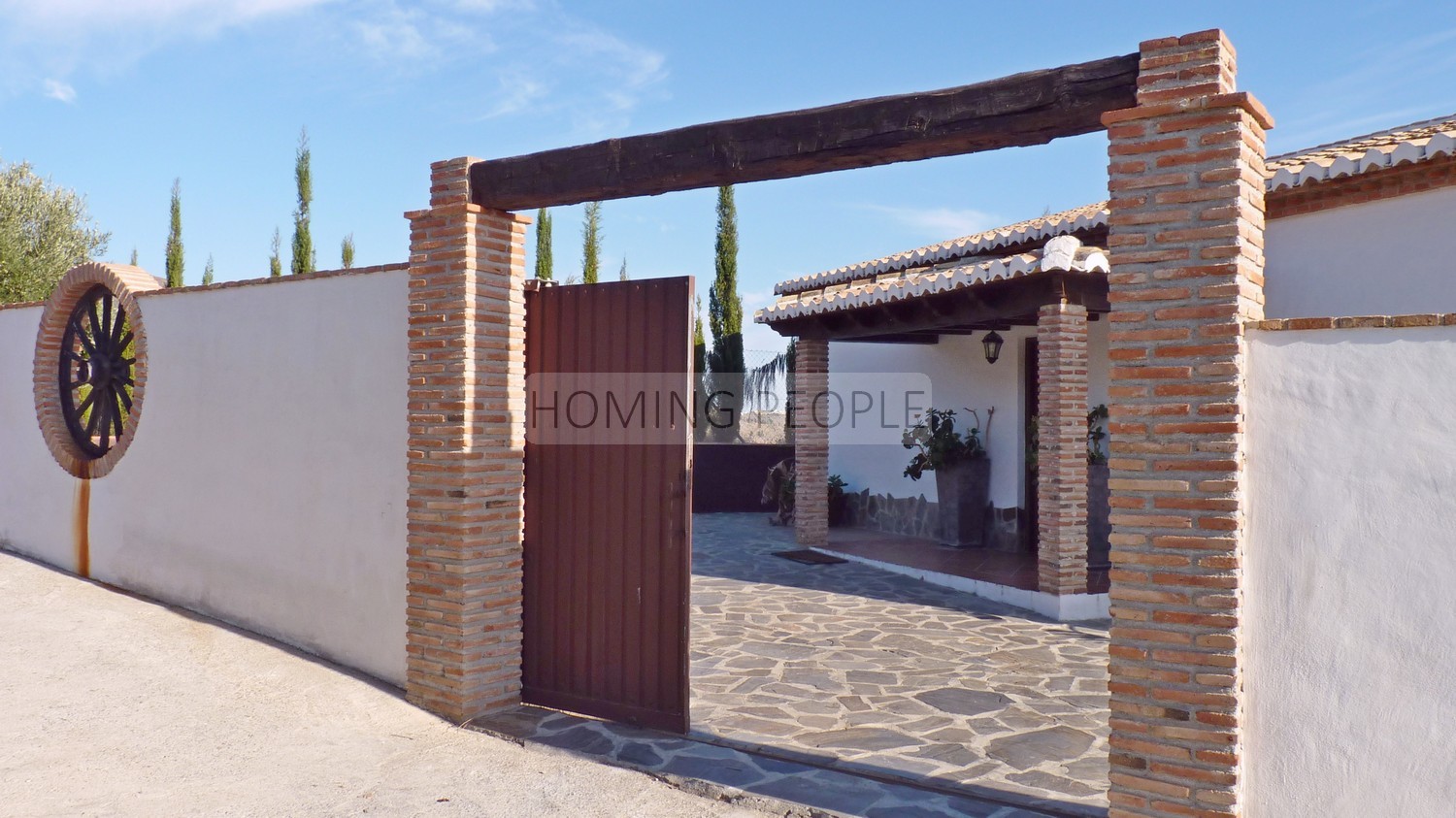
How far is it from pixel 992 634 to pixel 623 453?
3.81m

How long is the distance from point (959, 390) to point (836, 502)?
8.89 feet

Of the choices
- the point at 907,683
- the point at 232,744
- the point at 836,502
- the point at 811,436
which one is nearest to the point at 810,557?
the point at 811,436

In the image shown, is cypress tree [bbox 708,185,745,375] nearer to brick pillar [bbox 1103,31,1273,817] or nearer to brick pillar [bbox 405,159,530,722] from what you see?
brick pillar [bbox 405,159,530,722]

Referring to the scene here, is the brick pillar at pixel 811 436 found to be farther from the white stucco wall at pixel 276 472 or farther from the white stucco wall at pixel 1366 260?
the white stucco wall at pixel 276 472

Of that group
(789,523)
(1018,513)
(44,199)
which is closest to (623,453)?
(1018,513)

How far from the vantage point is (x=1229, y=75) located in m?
3.70

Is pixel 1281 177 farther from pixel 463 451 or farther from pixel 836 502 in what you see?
pixel 836 502

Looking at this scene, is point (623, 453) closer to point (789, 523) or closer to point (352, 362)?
point (352, 362)

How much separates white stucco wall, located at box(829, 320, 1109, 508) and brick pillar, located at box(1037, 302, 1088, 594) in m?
2.39

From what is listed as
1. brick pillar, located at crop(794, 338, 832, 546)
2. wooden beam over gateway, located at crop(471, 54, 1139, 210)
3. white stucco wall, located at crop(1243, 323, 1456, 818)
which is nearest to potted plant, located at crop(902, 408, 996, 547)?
brick pillar, located at crop(794, 338, 832, 546)

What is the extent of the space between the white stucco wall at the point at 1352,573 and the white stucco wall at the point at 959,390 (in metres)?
7.48

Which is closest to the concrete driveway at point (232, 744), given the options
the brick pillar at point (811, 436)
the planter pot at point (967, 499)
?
the brick pillar at point (811, 436)

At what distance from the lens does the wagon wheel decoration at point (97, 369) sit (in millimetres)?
8492

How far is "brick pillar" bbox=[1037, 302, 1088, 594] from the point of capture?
8.49m
